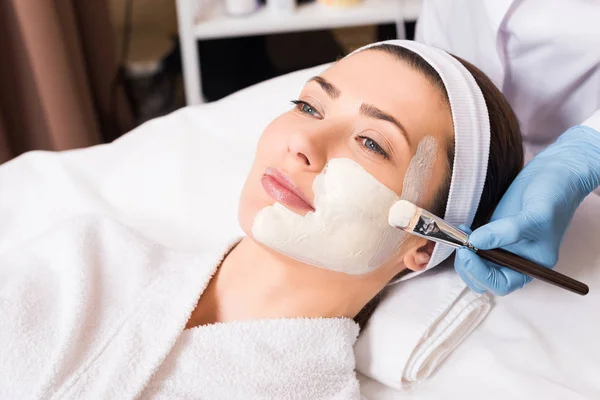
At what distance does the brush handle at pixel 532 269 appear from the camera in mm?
823

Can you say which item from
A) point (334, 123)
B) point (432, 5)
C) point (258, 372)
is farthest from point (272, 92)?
point (258, 372)

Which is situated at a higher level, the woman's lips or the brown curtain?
the woman's lips

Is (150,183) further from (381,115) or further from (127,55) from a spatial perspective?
(127,55)

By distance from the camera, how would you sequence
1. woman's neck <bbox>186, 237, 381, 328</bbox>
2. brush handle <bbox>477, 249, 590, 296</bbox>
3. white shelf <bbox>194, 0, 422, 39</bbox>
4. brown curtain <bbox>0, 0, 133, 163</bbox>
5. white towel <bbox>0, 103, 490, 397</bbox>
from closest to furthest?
brush handle <bbox>477, 249, 590, 296</bbox> < woman's neck <bbox>186, 237, 381, 328</bbox> < white towel <bbox>0, 103, 490, 397</bbox> < brown curtain <bbox>0, 0, 133, 163</bbox> < white shelf <bbox>194, 0, 422, 39</bbox>

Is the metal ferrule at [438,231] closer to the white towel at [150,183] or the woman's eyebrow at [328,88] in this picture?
→ the woman's eyebrow at [328,88]

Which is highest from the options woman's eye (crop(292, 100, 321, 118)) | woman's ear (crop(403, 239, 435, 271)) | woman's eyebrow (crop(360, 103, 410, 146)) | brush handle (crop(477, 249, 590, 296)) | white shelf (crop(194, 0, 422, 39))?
woman's eyebrow (crop(360, 103, 410, 146))

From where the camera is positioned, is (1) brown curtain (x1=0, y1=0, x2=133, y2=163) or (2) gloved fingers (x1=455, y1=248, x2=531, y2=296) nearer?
(2) gloved fingers (x1=455, y1=248, x2=531, y2=296)

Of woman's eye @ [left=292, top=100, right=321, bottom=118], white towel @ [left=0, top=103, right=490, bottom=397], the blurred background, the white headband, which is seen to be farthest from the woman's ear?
the blurred background

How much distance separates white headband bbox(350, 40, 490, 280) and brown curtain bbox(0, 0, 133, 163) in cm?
102

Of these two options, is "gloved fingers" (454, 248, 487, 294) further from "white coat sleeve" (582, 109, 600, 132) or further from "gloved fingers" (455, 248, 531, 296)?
"white coat sleeve" (582, 109, 600, 132)

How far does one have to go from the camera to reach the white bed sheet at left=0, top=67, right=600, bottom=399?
0.94 metres

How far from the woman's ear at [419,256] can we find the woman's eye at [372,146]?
6.3 inches

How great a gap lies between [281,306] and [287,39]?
146 centimetres

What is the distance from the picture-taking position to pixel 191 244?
1222 mm
